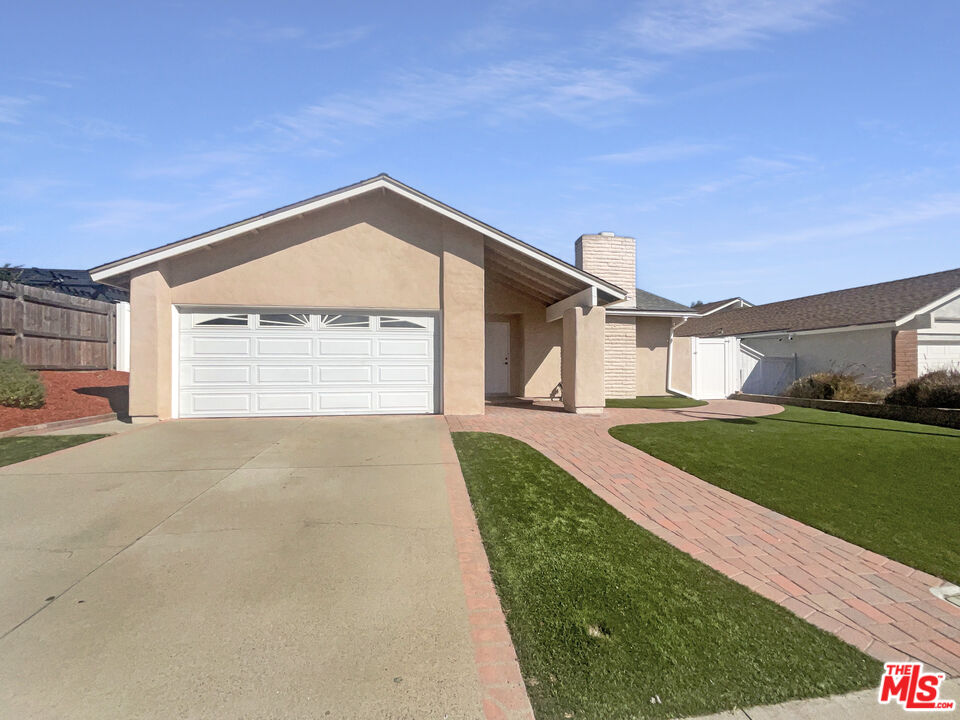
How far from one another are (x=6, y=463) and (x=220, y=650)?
613cm

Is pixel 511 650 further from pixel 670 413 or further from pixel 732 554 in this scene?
pixel 670 413

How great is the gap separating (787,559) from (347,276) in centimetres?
907

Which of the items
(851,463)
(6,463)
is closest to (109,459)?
(6,463)

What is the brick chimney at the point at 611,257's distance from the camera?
15453mm

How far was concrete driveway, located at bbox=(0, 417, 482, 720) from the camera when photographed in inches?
88.1

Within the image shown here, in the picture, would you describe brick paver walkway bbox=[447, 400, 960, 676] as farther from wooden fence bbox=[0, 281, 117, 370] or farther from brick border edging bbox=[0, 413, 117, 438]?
wooden fence bbox=[0, 281, 117, 370]

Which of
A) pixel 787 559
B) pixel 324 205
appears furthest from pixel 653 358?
pixel 787 559

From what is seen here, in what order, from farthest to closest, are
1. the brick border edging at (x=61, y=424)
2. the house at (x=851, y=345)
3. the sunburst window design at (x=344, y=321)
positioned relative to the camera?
the house at (x=851, y=345) < the sunburst window design at (x=344, y=321) < the brick border edging at (x=61, y=424)

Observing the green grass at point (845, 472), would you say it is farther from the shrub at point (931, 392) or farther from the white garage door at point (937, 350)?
the white garage door at point (937, 350)

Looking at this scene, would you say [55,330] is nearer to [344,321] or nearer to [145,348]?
[145,348]

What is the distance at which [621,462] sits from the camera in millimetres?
6516

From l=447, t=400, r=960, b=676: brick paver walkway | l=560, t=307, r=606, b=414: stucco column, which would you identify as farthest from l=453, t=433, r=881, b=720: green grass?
l=560, t=307, r=606, b=414: stucco column

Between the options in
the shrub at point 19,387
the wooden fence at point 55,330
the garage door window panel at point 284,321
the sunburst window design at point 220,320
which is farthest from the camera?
the wooden fence at point 55,330

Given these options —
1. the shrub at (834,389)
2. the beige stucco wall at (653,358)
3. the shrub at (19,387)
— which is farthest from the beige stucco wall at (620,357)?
the shrub at (19,387)
